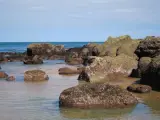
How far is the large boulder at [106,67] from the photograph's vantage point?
901 inches

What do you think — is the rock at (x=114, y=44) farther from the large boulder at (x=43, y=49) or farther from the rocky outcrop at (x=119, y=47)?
the large boulder at (x=43, y=49)

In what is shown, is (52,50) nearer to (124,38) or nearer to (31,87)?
(124,38)

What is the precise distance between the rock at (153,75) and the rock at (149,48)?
6.09m

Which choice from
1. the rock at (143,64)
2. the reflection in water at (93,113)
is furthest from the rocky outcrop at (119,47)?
the reflection in water at (93,113)

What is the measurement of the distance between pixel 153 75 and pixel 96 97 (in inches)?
253

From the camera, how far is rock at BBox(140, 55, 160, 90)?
63.6 feet

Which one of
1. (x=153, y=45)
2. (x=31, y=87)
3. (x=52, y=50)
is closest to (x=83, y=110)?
(x=31, y=87)

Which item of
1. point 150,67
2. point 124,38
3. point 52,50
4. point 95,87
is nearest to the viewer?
point 95,87

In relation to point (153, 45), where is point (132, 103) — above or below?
below

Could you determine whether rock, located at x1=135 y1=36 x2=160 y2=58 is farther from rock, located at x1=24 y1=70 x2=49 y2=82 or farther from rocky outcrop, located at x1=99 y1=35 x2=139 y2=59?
rock, located at x1=24 y1=70 x2=49 y2=82

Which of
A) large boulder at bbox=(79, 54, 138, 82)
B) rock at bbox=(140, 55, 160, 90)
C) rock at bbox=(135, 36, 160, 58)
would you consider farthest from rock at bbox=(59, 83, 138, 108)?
rock at bbox=(135, 36, 160, 58)

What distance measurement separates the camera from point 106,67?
23.7 metres

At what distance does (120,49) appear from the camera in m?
31.1

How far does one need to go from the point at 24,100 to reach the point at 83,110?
332cm
